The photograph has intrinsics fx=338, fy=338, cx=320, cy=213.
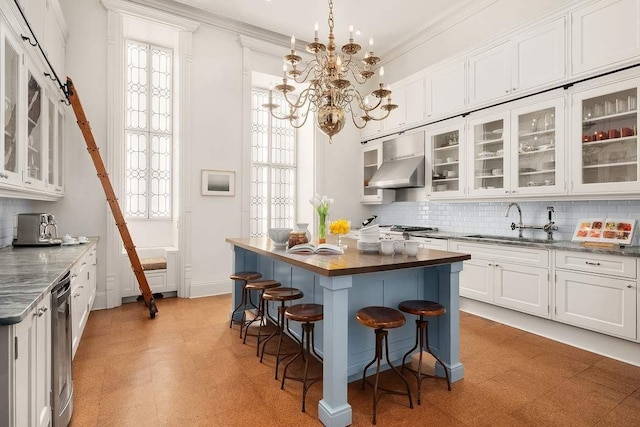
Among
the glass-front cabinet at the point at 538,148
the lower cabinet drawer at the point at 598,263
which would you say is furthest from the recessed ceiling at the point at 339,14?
the lower cabinet drawer at the point at 598,263

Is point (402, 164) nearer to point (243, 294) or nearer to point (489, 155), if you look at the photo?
point (489, 155)

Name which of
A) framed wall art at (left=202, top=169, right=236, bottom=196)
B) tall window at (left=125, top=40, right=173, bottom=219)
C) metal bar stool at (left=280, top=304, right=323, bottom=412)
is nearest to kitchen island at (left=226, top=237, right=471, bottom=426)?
metal bar stool at (left=280, top=304, right=323, bottom=412)

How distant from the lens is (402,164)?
5.55 meters

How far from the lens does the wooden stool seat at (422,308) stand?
2.37 m

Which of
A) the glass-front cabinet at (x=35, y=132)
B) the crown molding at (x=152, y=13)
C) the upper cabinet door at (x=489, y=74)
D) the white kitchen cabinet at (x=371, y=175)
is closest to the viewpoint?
the glass-front cabinet at (x=35, y=132)

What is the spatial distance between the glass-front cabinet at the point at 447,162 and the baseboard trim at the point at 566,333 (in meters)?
1.55

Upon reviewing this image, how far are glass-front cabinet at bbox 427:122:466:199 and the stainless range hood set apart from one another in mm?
200

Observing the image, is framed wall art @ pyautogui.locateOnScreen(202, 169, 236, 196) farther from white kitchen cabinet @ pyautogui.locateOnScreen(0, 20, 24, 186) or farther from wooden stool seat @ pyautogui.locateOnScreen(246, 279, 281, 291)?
white kitchen cabinet @ pyautogui.locateOnScreen(0, 20, 24, 186)

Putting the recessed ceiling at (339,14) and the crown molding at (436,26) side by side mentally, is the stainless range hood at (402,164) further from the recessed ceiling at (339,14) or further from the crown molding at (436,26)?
the recessed ceiling at (339,14)

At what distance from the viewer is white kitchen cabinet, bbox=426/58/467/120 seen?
460 cm

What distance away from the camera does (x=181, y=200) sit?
5059mm

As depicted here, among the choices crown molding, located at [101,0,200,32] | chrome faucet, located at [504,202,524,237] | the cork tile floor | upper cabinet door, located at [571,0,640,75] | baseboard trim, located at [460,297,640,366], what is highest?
crown molding, located at [101,0,200,32]

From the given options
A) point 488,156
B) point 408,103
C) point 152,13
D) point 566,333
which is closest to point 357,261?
point 566,333

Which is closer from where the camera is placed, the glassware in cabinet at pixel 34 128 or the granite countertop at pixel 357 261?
the granite countertop at pixel 357 261
